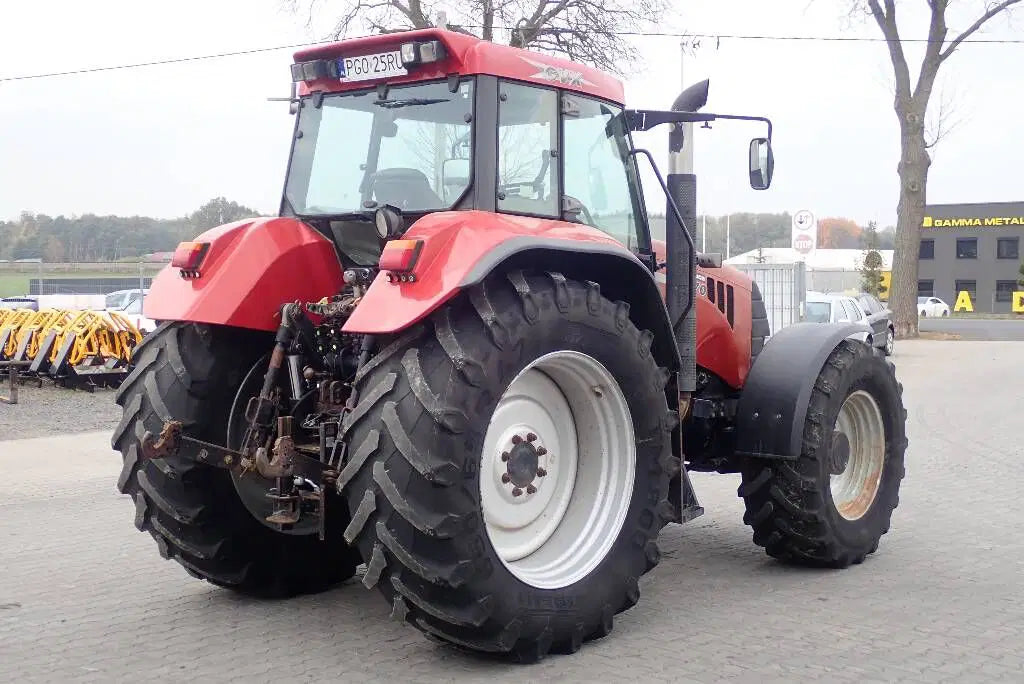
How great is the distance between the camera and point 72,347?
17.3 metres

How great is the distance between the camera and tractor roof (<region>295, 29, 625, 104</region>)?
544cm

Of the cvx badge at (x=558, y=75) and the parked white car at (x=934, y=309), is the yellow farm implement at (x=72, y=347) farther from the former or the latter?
the parked white car at (x=934, y=309)

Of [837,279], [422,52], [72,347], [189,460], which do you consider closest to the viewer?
[422,52]

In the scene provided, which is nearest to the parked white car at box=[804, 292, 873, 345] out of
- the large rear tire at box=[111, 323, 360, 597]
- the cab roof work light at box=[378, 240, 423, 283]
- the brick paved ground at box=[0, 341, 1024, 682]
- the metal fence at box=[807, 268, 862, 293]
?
the brick paved ground at box=[0, 341, 1024, 682]

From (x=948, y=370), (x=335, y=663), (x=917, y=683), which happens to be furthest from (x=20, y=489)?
(x=948, y=370)

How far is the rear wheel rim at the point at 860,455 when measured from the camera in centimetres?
712

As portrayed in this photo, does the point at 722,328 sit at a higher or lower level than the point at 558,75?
lower

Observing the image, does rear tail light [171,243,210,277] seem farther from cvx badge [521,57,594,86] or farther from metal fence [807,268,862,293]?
metal fence [807,268,862,293]

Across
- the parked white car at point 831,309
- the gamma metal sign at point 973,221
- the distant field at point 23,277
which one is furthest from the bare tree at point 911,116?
the gamma metal sign at point 973,221

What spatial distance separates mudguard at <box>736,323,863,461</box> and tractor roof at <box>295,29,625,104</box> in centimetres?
181

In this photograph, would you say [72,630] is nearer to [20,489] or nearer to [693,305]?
[693,305]

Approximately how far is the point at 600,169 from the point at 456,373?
199 cm

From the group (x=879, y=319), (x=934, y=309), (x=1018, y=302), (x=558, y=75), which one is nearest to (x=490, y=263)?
(x=558, y=75)

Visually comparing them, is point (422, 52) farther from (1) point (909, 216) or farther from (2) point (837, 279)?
(2) point (837, 279)
